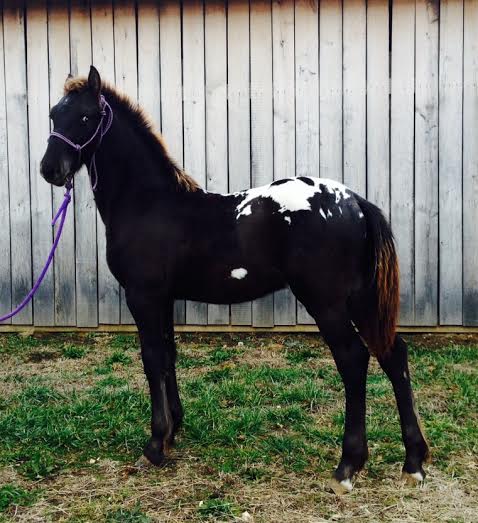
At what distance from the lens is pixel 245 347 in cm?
592

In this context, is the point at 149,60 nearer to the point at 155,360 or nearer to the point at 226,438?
the point at 155,360

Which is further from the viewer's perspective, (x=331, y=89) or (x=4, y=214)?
(x=4, y=214)

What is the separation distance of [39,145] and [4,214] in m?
0.82

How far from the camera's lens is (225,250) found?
3.38 m

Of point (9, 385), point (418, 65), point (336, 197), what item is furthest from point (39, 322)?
point (418, 65)

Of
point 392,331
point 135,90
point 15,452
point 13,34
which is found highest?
point 13,34

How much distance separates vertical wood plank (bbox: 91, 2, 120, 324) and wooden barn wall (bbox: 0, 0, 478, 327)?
0.05 feet

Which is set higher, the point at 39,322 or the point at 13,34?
the point at 13,34

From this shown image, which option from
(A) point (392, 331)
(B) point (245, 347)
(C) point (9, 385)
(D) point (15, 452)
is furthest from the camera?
(B) point (245, 347)

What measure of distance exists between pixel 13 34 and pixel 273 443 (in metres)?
5.03

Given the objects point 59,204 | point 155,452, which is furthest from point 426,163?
point 155,452

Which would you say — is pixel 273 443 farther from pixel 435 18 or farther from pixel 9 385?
pixel 435 18

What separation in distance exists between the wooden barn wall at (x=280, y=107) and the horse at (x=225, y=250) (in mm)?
2569

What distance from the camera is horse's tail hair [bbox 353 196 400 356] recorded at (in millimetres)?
3240
